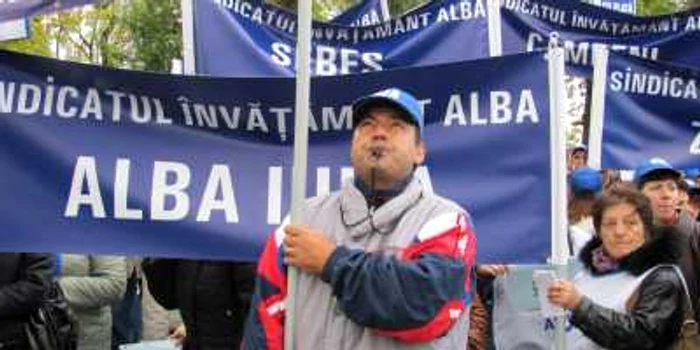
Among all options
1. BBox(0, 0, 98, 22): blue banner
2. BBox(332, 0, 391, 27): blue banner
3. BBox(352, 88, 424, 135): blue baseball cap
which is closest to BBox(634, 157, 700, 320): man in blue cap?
BBox(352, 88, 424, 135): blue baseball cap

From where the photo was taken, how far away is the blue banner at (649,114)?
653 centimetres

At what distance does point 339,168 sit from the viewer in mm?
4262

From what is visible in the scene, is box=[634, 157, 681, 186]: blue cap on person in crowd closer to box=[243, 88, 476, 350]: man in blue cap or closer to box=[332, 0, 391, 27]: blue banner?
box=[243, 88, 476, 350]: man in blue cap

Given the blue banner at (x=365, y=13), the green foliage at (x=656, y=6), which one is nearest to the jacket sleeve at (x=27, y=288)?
the blue banner at (x=365, y=13)

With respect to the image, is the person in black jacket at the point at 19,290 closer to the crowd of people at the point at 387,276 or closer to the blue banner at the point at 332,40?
the crowd of people at the point at 387,276

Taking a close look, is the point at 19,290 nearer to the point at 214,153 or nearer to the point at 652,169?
the point at 214,153

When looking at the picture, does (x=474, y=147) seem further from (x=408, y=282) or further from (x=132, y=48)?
(x=132, y=48)

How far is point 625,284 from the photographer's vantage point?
186 inches

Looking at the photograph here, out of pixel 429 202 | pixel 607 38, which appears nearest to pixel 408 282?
pixel 429 202

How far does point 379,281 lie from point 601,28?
567 cm

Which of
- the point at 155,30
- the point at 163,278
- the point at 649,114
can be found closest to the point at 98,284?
the point at 163,278

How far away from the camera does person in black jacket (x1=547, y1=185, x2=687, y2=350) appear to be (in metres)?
4.52

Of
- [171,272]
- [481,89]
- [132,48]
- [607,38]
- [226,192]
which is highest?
[132,48]

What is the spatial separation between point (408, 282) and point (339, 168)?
1.12m
